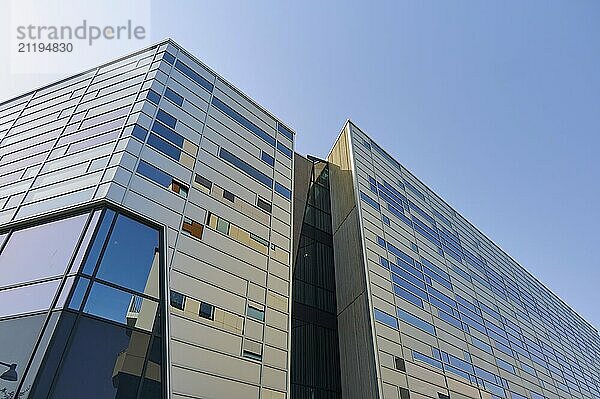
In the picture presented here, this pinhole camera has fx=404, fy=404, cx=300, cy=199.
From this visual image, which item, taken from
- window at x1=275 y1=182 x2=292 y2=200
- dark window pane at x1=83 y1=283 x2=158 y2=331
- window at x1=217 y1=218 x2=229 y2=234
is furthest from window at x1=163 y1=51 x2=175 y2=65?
dark window pane at x1=83 y1=283 x2=158 y2=331

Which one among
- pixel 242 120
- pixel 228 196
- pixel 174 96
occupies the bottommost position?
pixel 228 196

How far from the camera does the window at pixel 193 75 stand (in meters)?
21.5

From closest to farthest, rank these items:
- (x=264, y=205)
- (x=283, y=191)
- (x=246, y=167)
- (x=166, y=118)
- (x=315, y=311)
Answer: (x=166, y=118) < (x=264, y=205) < (x=246, y=167) < (x=283, y=191) < (x=315, y=311)

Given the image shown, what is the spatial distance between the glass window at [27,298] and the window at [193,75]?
13.4m

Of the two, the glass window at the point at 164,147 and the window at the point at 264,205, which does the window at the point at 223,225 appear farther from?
the glass window at the point at 164,147

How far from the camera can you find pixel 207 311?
14.8 metres

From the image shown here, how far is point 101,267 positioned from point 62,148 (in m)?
8.02

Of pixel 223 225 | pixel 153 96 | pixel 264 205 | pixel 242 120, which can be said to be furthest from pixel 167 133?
pixel 264 205

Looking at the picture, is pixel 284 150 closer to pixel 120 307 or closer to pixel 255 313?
pixel 255 313

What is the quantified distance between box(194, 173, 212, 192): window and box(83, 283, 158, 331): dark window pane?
631 centimetres

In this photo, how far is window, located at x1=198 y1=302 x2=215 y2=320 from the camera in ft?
48.1

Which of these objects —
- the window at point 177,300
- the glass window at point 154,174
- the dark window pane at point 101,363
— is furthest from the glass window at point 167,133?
the dark window pane at point 101,363

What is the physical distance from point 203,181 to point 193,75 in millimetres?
7141

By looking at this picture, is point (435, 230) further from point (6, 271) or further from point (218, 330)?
point (6, 271)
